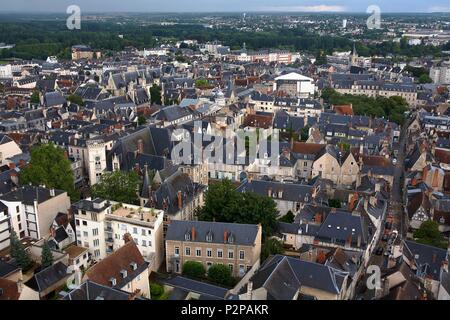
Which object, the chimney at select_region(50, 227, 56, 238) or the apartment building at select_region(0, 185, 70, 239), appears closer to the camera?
the chimney at select_region(50, 227, 56, 238)

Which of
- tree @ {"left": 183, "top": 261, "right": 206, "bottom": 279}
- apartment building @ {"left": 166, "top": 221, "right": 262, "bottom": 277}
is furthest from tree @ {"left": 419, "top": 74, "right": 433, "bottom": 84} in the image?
tree @ {"left": 183, "top": 261, "right": 206, "bottom": 279}

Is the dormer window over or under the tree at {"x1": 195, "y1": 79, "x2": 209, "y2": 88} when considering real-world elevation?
under

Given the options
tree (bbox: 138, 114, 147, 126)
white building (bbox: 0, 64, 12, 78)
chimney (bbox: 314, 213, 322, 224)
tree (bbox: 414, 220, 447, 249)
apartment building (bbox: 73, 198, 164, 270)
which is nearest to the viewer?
apartment building (bbox: 73, 198, 164, 270)

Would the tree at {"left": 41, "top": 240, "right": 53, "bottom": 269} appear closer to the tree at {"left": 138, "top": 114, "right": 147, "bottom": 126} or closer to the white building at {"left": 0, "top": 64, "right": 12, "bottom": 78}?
the tree at {"left": 138, "top": 114, "right": 147, "bottom": 126}

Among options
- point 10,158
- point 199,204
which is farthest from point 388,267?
point 10,158

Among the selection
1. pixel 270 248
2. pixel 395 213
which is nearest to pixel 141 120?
pixel 395 213

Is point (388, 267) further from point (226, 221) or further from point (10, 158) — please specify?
point (10, 158)

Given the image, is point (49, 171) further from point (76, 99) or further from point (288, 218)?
point (76, 99)

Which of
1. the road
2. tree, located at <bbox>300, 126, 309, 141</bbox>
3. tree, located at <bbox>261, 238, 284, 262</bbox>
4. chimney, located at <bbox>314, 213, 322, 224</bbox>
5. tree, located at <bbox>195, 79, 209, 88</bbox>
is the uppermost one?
tree, located at <bbox>195, 79, 209, 88</bbox>
